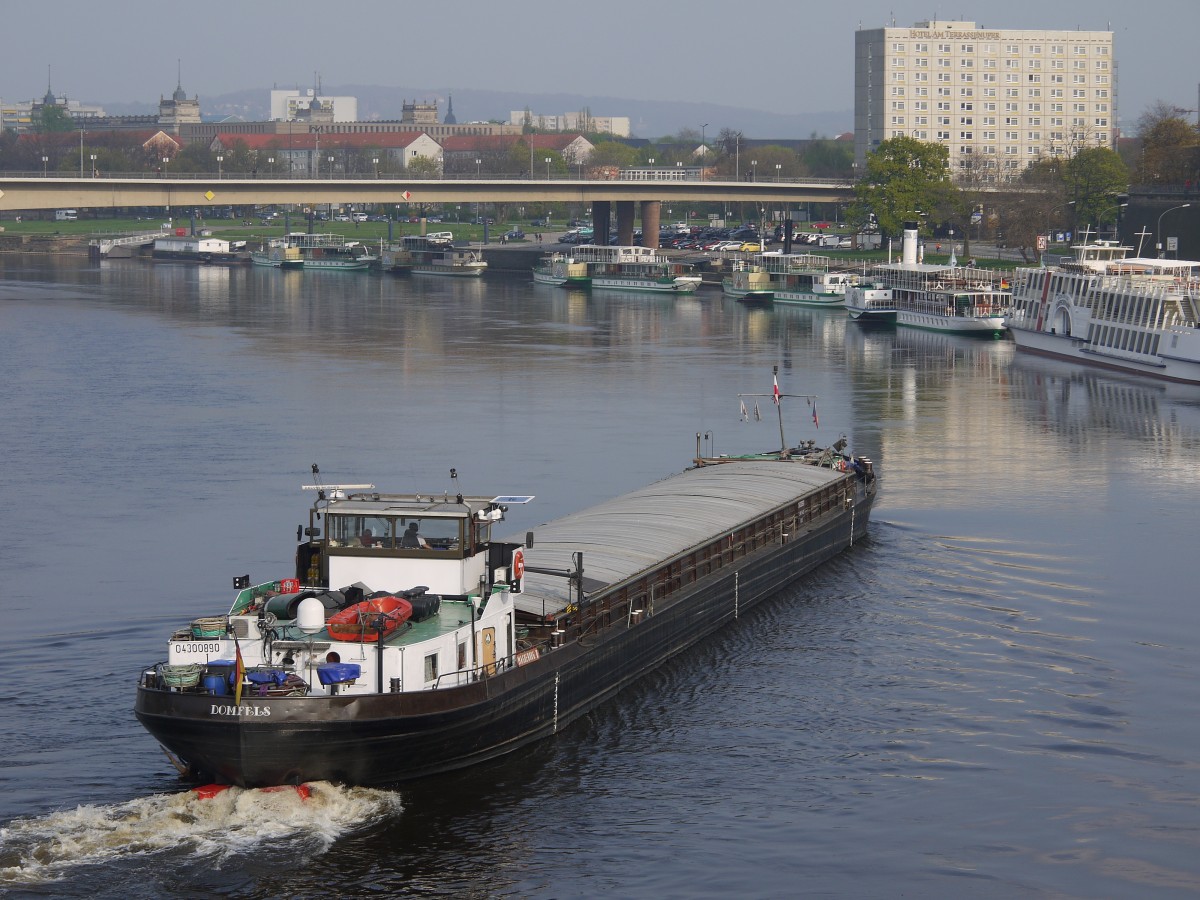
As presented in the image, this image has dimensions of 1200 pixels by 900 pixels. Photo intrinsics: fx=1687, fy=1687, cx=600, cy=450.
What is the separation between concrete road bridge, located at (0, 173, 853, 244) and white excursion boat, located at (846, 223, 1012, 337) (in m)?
42.0

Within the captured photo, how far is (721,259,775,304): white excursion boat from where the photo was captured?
130 m

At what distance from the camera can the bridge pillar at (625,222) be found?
16512 cm

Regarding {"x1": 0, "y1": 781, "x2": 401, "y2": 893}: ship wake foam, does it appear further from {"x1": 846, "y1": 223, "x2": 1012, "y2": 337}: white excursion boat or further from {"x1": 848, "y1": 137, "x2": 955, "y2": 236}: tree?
{"x1": 848, "y1": 137, "x2": 955, "y2": 236}: tree

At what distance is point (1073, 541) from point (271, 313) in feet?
271

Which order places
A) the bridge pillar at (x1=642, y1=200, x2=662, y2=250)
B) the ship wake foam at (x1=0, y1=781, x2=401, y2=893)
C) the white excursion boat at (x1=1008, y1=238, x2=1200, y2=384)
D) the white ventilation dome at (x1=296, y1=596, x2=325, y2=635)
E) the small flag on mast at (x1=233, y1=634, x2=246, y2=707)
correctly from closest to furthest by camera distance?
the ship wake foam at (x1=0, y1=781, x2=401, y2=893) < the small flag on mast at (x1=233, y1=634, x2=246, y2=707) < the white ventilation dome at (x1=296, y1=596, x2=325, y2=635) < the white excursion boat at (x1=1008, y1=238, x2=1200, y2=384) < the bridge pillar at (x1=642, y1=200, x2=662, y2=250)

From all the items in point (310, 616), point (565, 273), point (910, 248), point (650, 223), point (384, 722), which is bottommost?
point (384, 722)

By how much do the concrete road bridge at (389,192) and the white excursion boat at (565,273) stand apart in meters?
5.79

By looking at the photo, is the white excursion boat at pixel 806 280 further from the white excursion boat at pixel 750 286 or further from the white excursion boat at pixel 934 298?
the white excursion boat at pixel 934 298

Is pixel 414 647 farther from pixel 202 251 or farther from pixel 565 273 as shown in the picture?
pixel 202 251

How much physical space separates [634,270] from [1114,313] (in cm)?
6440

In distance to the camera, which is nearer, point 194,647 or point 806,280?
point 194,647

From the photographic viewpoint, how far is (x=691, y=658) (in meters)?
33.0

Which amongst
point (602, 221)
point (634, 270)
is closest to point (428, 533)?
point (634, 270)

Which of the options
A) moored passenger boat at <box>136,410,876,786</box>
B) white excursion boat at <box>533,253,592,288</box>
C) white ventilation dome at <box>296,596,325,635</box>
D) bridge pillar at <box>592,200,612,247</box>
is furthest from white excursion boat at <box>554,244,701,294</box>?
white ventilation dome at <box>296,596,325,635</box>
